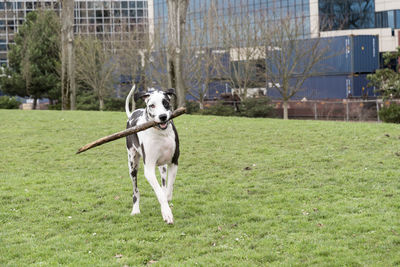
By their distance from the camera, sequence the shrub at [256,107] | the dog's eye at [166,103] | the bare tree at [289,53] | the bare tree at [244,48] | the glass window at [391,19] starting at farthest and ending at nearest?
the glass window at [391,19] < the bare tree at [244,48] < the bare tree at [289,53] < the shrub at [256,107] < the dog's eye at [166,103]

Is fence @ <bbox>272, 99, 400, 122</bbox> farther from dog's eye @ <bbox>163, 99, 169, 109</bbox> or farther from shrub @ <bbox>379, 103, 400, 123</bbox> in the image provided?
dog's eye @ <bbox>163, 99, 169, 109</bbox>

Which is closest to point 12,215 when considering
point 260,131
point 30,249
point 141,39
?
point 30,249

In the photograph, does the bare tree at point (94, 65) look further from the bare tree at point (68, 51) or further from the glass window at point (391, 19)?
the glass window at point (391, 19)

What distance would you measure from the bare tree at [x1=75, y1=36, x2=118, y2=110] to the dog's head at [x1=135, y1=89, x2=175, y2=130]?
1610 inches

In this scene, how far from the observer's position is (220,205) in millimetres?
9008

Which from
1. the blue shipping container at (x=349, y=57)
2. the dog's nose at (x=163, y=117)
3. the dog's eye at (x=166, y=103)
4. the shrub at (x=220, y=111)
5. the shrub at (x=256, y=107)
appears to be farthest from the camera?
the blue shipping container at (x=349, y=57)

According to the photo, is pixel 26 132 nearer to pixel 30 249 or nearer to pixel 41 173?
pixel 41 173

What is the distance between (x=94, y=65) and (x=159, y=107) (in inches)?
1668

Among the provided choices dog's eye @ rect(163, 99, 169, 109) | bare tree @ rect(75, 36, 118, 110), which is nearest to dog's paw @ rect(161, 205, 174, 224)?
dog's eye @ rect(163, 99, 169, 109)

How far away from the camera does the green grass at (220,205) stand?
6496mm

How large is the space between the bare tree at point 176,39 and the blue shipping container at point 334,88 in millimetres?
17630

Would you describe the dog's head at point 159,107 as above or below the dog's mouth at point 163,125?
above

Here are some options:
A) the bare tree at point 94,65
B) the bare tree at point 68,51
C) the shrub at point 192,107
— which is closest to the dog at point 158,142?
the bare tree at point 68,51

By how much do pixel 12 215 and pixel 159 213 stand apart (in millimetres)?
2409
